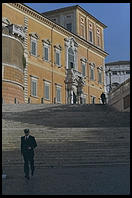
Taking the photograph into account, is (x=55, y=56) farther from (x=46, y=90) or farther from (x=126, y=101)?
(x=126, y=101)

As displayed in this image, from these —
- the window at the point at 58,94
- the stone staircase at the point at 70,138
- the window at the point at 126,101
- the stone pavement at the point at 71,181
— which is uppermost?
the window at the point at 58,94

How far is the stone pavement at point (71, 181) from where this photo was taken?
8195 mm

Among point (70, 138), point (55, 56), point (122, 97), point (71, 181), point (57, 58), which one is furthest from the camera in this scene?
point (57, 58)

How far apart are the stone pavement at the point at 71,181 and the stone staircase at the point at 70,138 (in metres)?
0.78

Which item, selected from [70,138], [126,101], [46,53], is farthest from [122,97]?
[46,53]

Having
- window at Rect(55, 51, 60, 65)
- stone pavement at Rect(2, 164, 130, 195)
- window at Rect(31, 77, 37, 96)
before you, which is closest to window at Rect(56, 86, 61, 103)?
window at Rect(55, 51, 60, 65)

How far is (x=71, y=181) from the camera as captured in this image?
9.50 metres

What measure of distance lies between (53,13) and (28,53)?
16.5 m

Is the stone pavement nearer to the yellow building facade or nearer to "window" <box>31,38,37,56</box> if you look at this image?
the yellow building facade

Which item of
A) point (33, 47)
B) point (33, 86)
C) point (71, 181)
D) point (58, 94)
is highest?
point (33, 47)

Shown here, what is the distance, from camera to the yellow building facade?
1371 inches

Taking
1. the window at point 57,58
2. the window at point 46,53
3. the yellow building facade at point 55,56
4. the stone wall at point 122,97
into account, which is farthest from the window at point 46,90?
the stone wall at point 122,97

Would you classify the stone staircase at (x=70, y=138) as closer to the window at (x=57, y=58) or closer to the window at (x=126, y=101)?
the window at (x=126, y=101)

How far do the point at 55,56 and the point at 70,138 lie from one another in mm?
28641
